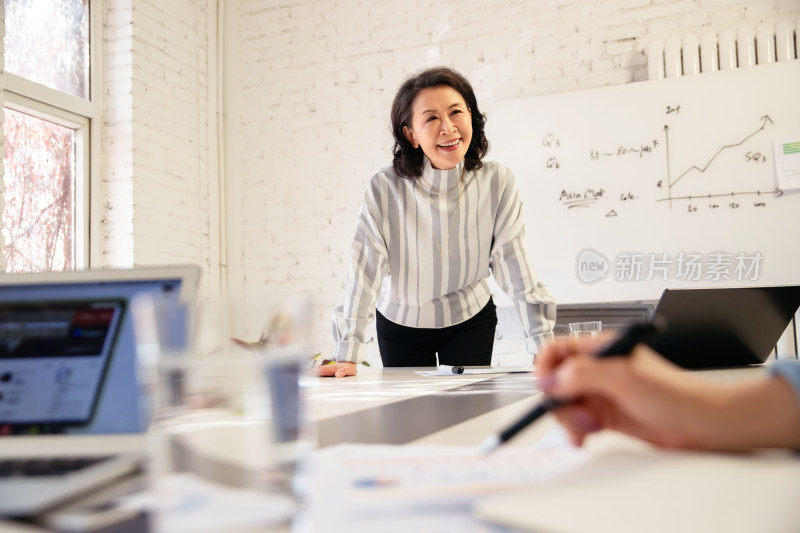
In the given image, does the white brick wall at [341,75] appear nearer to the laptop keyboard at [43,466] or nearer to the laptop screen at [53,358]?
the laptop screen at [53,358]

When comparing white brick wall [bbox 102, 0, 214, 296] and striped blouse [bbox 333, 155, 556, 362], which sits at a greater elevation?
white brick wall [bbox 102, 0, 214, 296]

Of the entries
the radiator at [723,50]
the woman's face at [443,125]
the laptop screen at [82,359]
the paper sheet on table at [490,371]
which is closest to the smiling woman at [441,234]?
the woman's face at [443,125]

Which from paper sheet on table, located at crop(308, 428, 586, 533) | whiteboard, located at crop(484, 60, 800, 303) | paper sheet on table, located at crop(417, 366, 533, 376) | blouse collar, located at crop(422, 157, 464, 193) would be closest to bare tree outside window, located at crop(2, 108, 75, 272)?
blouse collar, located at crop(422, 157, 464, 193)

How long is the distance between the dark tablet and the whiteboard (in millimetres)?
1945

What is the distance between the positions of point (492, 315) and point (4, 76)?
102 inches

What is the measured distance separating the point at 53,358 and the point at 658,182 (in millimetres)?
3335

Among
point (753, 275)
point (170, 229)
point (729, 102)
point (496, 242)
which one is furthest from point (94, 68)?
point (753, 275)

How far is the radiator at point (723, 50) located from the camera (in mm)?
3439

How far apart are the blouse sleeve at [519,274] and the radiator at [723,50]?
1885mm

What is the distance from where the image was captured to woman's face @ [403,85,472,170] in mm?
2127

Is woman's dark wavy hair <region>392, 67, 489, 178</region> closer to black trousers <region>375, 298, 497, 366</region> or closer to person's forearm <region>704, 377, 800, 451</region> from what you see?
black trousers <region>375, 298, 497, 366</region>

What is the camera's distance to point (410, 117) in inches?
88.2

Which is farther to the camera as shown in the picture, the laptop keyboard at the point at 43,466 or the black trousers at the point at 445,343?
the black trousers at the point at 445,343

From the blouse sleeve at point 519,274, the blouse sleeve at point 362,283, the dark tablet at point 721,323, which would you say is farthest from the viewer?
the blouse sleeve at point 519,274
